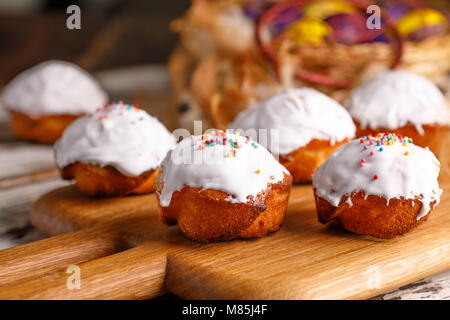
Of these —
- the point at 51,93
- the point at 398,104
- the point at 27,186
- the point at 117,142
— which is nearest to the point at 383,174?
the point at 398,104

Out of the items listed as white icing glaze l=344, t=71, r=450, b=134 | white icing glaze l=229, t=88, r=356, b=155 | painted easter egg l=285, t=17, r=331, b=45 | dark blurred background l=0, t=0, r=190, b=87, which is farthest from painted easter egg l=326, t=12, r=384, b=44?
dark blurred background l=0, t=0, r=190, b=87

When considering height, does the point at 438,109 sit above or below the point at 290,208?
above

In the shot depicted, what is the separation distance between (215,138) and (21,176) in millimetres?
971

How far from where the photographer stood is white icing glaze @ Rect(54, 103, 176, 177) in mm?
1719

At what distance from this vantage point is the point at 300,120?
6.07 feet

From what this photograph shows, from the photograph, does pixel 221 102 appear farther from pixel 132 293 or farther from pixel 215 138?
pixel 132 293

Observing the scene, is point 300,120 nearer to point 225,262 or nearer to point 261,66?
point 225,262

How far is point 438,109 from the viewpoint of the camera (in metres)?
1.98

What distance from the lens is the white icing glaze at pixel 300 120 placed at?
1841 mm

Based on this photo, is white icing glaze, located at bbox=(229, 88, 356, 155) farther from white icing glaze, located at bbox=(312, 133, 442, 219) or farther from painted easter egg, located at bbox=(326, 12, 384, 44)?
painted easter egg, located at bbox=(326, 12, 384, 44)

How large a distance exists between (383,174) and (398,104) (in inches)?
24.0

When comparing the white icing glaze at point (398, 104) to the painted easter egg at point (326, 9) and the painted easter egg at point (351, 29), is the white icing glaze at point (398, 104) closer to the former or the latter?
the painted easter egg at point (351, 29)

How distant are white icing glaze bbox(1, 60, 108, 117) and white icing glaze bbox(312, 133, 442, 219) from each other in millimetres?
1385

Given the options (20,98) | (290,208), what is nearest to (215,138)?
(290,208)
